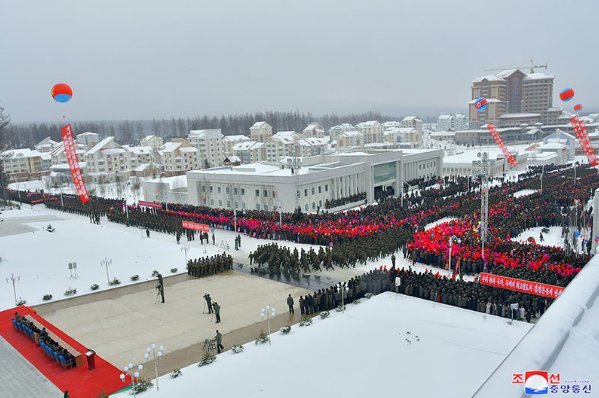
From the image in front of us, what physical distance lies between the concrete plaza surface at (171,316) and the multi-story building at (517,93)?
121055 mm

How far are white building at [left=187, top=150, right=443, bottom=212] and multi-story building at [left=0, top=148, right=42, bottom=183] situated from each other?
48475 millimetres

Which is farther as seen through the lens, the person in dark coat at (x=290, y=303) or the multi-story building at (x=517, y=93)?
the multi-story building at (x=517, y=93)

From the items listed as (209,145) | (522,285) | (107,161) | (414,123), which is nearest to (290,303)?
(522,285)

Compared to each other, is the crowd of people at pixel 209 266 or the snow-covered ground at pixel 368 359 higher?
the snow-covered ground at pixel 368 359

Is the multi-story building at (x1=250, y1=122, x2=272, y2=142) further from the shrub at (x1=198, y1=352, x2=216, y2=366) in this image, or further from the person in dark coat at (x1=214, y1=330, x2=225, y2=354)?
the shrub at (x1=198, y1=352, x2=216, y2=366)

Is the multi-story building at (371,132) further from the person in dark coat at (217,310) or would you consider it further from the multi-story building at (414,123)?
the person in dark coat at (217,310)

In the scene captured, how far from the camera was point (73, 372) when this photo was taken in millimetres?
11672

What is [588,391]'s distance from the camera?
265 centimetres

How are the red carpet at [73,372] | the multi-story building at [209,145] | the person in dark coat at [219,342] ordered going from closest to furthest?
the red carpet at [73,372] < the person in dark coat at [219,342] < the multi-story building at [209,145]

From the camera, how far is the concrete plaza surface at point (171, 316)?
13039mm

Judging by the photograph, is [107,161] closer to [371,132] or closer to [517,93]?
[371,132]

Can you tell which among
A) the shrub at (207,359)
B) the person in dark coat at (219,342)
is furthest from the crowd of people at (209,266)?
the shrub at (207,359)

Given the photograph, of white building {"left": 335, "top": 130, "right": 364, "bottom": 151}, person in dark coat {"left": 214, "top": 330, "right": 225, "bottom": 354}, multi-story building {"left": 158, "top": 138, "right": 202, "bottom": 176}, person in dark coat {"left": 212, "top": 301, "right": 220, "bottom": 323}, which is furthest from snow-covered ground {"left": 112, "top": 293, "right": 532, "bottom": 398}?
white building {"left": 335, "top": 130, "right": 364, "bottom": 151}

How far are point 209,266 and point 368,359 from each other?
1069 centimetres
